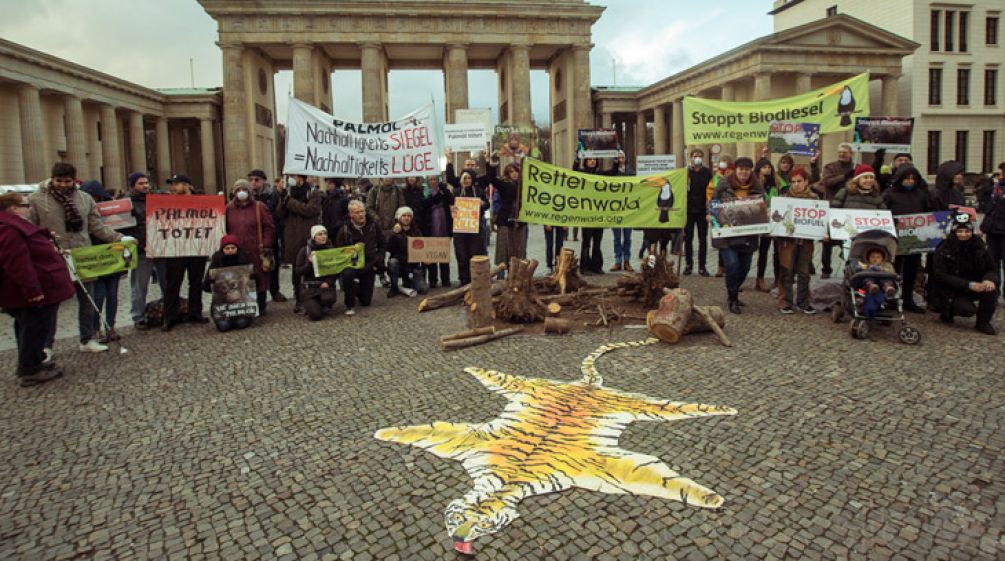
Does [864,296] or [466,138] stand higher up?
[466,138]

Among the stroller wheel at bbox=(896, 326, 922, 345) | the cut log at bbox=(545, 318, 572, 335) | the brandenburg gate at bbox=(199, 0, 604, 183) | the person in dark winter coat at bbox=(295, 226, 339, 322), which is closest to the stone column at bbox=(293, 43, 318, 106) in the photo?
the brandenburg gate at bbox=(199, 0, 604, 183)

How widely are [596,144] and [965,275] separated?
36.5 ft

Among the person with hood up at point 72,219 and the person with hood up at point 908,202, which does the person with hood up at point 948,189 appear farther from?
the person with hood up at point 72,219

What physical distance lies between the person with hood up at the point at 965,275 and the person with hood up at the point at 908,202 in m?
0.99

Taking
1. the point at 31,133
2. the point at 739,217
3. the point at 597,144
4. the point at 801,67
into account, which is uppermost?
the point at 801,67

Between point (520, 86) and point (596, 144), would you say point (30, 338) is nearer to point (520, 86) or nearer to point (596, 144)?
point (596, 144)

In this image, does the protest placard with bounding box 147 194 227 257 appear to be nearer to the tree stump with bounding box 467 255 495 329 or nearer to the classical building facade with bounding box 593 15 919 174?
the tree stump with bounding box 467 255 495 329

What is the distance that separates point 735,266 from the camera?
8133 mm

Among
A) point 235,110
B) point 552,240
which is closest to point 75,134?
point 235,110

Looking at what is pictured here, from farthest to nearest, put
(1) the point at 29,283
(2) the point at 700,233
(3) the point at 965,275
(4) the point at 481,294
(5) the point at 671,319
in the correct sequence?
(2) the point at 700,233, (4) the point at 481,294, (3) the point at 965,275, (5) the point at 671,319, (1) the point at 29,283

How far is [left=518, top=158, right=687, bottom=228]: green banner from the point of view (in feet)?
30.9

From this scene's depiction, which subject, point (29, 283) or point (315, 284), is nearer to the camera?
point (29, 283)

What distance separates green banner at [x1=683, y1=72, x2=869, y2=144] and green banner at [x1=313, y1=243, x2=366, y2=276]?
6.46m

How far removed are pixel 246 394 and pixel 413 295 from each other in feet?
16.7
